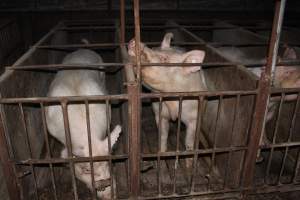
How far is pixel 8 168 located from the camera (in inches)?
97.9

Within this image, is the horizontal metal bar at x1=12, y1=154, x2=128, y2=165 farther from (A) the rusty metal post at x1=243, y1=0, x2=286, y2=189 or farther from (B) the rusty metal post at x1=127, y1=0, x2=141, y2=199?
(A) the rusty metal post at x1=243, y1=0, x2=286, y2=189

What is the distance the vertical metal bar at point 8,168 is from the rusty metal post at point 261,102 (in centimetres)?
203

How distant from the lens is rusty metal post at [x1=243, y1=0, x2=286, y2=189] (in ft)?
7.28

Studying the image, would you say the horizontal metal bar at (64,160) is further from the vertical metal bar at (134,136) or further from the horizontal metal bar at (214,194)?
the horizontal metal bar at (214,194)

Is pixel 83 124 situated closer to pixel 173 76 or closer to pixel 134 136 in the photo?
pixel 134 136

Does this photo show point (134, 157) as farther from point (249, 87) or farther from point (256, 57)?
point (256, 57)

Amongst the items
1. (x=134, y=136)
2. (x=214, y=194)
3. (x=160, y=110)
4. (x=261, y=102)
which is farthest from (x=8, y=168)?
(x=261, y=102)

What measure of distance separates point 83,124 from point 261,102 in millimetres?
1615

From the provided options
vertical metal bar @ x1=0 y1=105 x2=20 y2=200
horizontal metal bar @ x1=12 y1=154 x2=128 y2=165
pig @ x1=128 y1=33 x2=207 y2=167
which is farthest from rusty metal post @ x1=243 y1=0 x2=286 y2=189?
vertical metal bar @ x1=0 y1=105 x2=20 y2=200

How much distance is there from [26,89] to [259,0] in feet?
16.3

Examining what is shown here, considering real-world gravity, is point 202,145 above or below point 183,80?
below

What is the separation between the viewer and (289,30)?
4773 mm

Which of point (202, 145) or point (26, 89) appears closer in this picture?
point (26, 89)

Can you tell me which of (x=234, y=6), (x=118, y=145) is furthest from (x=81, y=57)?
(x=234, y=6)
